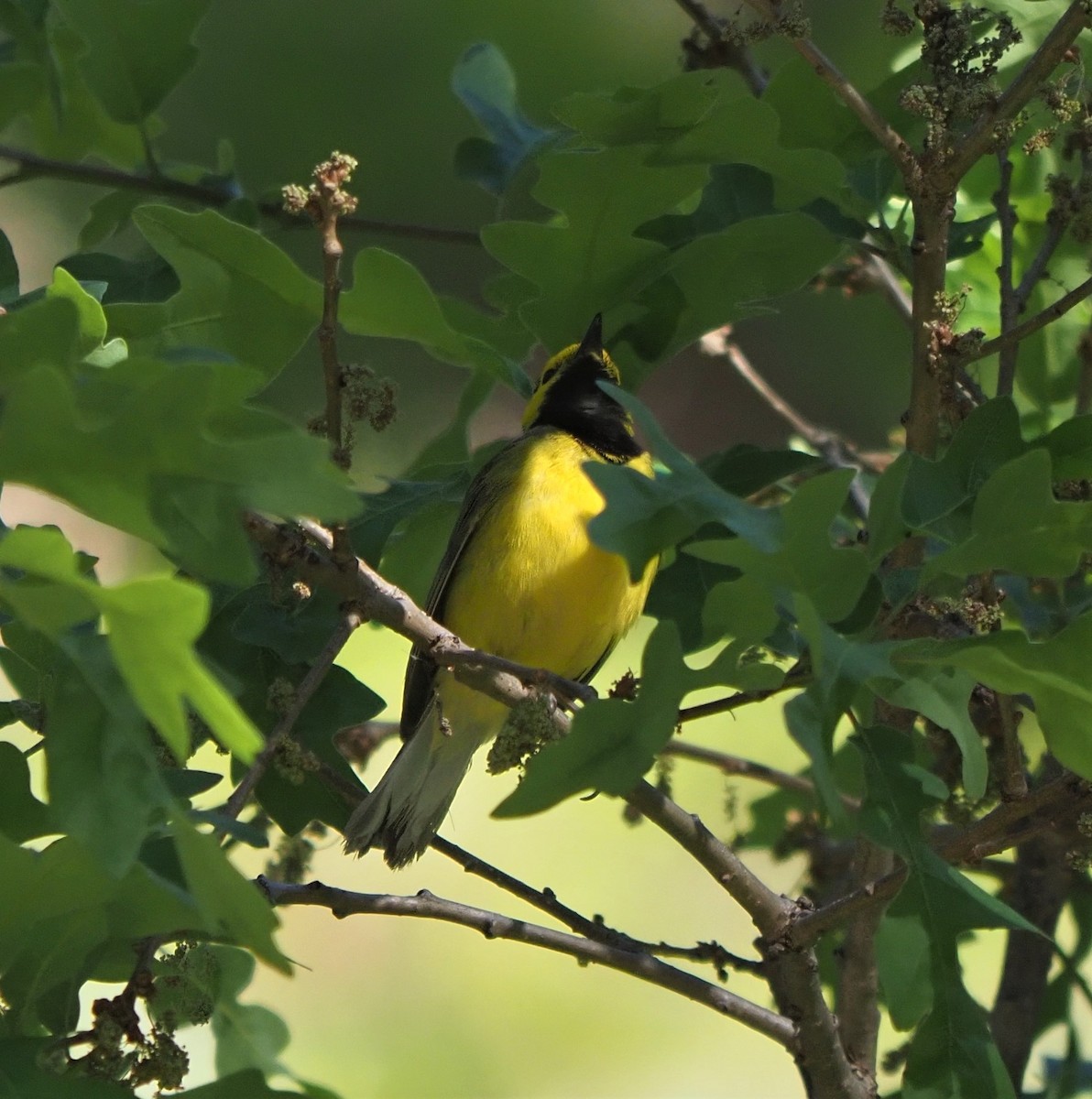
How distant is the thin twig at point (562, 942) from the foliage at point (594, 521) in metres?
0.04

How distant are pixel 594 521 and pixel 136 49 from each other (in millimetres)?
1250

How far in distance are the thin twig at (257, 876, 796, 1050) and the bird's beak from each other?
78cm

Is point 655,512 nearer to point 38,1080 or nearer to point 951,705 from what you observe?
point 951,705

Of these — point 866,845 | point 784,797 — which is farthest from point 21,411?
point 784,797

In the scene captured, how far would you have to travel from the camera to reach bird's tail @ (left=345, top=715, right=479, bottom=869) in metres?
2.49

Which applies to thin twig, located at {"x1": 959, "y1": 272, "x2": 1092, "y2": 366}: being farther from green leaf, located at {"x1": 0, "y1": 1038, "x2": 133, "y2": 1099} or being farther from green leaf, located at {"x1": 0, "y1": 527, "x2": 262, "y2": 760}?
green leaf, located at {"x1": 0, "y1": 1038, "x2": 133, "y2": 1099}

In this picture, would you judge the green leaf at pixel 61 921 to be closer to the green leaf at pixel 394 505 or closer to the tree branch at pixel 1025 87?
the green leaf at pixel 394 505

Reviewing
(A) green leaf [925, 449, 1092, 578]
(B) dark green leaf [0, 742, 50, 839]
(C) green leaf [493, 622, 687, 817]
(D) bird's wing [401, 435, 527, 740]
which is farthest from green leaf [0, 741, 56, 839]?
(D) bird's wing [401, 435, 527, 740]

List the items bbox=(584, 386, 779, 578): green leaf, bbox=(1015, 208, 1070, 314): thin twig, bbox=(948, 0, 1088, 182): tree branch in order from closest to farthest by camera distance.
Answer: bbox=(584, 386, 779, 578): green leaf < bbox=(948, 0, 1088, 182): tree branch < bbox=(1015, 208, 1070, 314): thin twig

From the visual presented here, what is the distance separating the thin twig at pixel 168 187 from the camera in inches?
91.6

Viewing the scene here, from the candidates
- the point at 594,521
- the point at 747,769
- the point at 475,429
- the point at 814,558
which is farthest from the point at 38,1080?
the point at 475,429

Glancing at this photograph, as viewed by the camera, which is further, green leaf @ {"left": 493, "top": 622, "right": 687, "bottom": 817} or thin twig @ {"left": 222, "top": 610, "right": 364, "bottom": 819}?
thin twig @ {"left": 222, "top": 610, "right": 364, "bottom": 819}

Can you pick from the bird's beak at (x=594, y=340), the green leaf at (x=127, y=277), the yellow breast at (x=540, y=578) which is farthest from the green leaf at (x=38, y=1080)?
the yellow breast at (x=540, y=578)

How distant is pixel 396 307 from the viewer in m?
1.88
